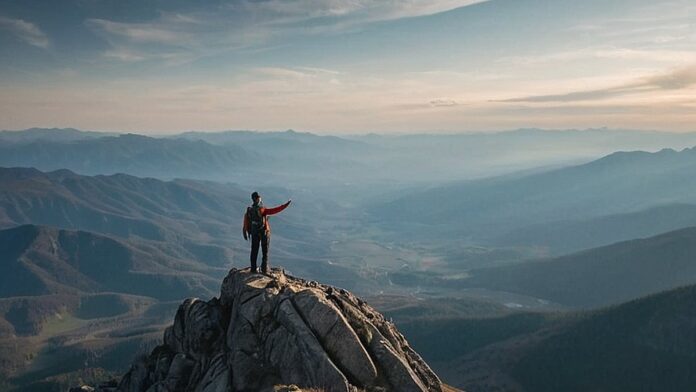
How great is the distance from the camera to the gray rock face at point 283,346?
1464 inches

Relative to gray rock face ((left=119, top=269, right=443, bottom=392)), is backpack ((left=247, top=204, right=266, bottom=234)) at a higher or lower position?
higher

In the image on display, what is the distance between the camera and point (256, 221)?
47500 millimetres

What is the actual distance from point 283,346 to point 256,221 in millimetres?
13074

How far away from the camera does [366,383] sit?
36.6 meters

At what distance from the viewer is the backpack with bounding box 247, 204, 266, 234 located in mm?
47303

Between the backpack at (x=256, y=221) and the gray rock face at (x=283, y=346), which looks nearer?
the gray rock face at (x=283, y=346)

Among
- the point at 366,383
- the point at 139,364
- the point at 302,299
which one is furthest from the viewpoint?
the point at 139,364

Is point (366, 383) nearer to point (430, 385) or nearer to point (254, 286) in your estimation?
point (430, 385)

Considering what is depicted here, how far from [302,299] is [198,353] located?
42.0 feet

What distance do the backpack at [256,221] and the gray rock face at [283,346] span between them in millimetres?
4594

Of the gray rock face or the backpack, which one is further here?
the backpack

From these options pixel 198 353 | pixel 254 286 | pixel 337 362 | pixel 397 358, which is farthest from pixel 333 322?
pixel 198 353

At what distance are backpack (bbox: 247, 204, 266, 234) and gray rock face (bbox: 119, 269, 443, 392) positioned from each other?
181 inches

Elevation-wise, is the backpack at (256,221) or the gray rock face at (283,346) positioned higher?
the backpack at (256,221)
